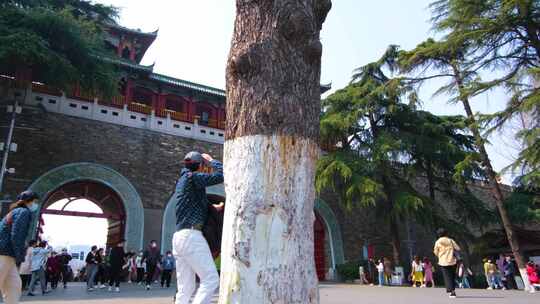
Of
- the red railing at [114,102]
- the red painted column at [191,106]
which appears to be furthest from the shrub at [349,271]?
the red railing at [114,102]

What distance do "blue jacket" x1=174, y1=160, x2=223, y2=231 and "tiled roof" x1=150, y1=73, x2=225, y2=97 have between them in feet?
49.8

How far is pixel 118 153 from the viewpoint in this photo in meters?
13.6

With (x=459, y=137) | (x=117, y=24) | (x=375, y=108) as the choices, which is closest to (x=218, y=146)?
(x=375, y=108)

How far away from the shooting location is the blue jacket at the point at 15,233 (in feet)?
12.5

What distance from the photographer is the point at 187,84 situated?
18.1 meters

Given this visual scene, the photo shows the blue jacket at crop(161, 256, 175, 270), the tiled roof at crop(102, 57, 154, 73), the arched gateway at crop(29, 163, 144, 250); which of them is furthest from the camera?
the tiled roof at crop(102, 57, 154, 73)

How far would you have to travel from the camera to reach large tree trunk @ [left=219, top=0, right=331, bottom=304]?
1822 mm

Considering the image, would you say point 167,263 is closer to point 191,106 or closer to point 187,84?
point 191,106

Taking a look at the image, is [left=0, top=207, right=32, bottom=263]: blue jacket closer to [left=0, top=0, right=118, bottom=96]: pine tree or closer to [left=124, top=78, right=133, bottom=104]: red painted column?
[left=0, top=0, right=118, bottom=96]: pine tree

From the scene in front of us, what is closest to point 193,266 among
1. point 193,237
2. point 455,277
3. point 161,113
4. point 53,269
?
point 193,237

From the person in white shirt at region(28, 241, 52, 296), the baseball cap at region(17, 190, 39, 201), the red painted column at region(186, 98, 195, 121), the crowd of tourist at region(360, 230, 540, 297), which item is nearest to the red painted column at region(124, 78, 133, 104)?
the red painted column at region(186, 98, 195, 121)

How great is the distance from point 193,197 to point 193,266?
1.73 feet

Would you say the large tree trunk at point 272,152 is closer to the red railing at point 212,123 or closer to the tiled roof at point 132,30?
the red railing at point 212,123

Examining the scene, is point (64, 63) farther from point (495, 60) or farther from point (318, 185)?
point (495, 60)
